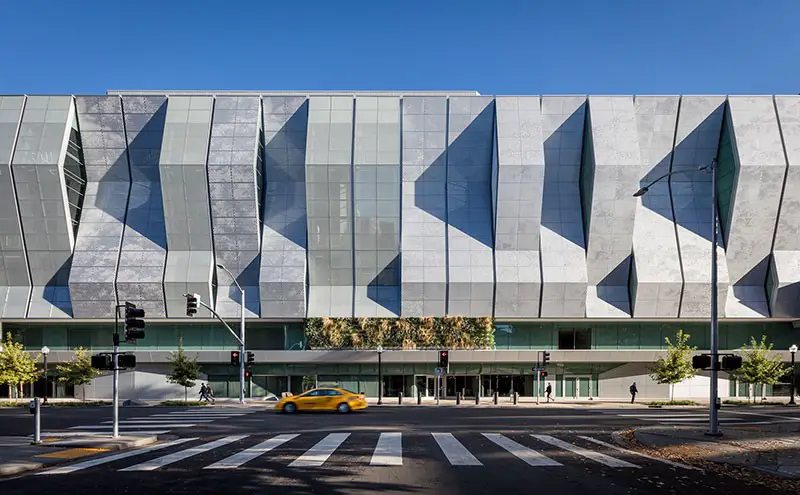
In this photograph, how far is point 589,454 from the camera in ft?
48.1

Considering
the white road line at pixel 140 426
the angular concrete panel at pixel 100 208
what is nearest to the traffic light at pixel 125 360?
the white road line at pixel 140 426

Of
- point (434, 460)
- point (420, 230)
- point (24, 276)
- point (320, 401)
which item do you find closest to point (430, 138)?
point (420, 230)

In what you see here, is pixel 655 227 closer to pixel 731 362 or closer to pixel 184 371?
pixel 731 362

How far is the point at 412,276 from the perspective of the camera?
44.3 meters

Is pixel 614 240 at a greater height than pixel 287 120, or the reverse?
pixel 287 120

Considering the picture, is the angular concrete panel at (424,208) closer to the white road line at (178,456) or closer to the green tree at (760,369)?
the green tree at (760,369)

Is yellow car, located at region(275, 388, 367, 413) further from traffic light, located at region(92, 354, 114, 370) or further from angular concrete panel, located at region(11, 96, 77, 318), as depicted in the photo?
angular concrete panel, located at region(11, 96, 77, 318)

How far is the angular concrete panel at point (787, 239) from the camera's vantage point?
143 feet

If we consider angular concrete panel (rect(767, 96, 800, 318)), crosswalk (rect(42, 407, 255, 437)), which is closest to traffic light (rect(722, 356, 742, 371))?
crosswalk (rect(42, 407, 255, 437))

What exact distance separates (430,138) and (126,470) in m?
37.0

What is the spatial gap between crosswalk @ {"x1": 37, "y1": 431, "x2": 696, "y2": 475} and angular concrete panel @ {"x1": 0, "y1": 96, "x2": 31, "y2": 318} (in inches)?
1350

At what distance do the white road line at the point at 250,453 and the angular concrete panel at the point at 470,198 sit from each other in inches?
1061

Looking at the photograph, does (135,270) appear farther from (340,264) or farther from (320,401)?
(320,401)

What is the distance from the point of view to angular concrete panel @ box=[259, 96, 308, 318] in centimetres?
4550
